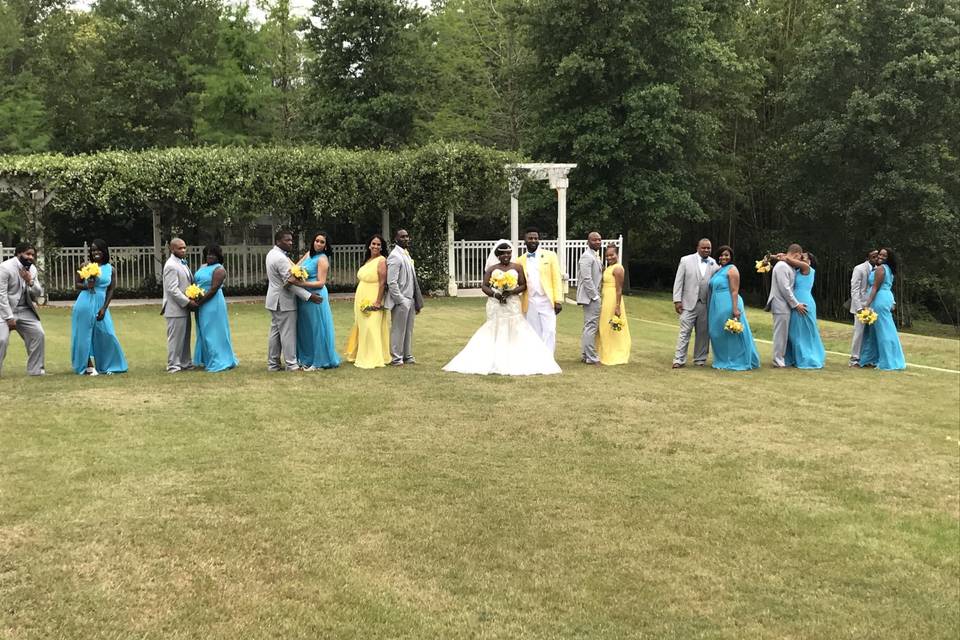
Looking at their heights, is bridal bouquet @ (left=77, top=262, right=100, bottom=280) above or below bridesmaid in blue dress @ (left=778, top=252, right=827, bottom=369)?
above

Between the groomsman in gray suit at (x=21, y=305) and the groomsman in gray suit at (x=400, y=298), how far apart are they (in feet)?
14.9

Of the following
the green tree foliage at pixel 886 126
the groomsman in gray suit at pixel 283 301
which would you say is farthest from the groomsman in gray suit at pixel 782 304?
the green tree foliage at pixel 886 126

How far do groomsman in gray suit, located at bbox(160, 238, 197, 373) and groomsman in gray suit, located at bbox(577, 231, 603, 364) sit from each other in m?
5.47

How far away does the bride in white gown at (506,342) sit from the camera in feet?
36.7

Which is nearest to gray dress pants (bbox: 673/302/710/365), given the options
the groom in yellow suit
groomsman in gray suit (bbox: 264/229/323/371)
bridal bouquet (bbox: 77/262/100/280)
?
the groom in yellow suit

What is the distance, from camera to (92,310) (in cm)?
1088

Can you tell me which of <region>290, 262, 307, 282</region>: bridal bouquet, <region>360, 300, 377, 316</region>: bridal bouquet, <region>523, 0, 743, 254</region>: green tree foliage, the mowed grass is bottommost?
the mowed grass

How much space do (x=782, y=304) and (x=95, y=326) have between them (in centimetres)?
970

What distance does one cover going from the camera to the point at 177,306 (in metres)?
11.0

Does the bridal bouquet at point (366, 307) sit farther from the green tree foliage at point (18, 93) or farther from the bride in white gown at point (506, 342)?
the green tree foliage at point (18, 93)

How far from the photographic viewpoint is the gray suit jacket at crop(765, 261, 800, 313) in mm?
12266

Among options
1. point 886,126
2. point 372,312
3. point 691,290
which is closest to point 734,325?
point 691,290

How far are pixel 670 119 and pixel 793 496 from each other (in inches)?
1021

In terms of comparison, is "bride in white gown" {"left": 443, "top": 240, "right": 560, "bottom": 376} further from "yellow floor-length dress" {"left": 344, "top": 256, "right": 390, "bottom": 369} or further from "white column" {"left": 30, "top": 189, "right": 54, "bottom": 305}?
"white column" {"left": 30, "top": 189, "right": 54, "bottom": 305}
